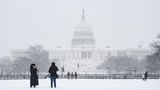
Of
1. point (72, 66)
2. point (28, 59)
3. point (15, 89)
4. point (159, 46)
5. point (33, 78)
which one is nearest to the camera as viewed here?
point (15, 89)

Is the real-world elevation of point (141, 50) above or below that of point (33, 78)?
above

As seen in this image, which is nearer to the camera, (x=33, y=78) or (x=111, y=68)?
(x=33, y=78)

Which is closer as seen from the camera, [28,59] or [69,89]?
[69,89]

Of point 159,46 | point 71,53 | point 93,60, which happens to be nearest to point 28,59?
point 159,46

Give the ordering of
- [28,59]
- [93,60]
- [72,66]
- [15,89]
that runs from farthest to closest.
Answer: [93,60] → [72,66] → [28,59] → [15,89]

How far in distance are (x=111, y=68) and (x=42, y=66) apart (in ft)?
61.6

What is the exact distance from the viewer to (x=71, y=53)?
7864 inches

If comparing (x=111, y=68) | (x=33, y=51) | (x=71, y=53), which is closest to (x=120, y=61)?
(x=111, y=68)

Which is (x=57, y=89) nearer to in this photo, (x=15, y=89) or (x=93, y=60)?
(x=15, y=89)

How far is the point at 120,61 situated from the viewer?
456ft

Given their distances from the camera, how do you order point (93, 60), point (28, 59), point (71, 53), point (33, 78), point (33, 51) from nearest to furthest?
point (33, 78)
point (28, 59)
point (33, 51)
point (93, 60)
point (71, 53)

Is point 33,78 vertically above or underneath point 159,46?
underneath

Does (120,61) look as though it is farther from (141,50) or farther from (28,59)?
(141,50)

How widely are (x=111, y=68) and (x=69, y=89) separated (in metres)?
99.2
